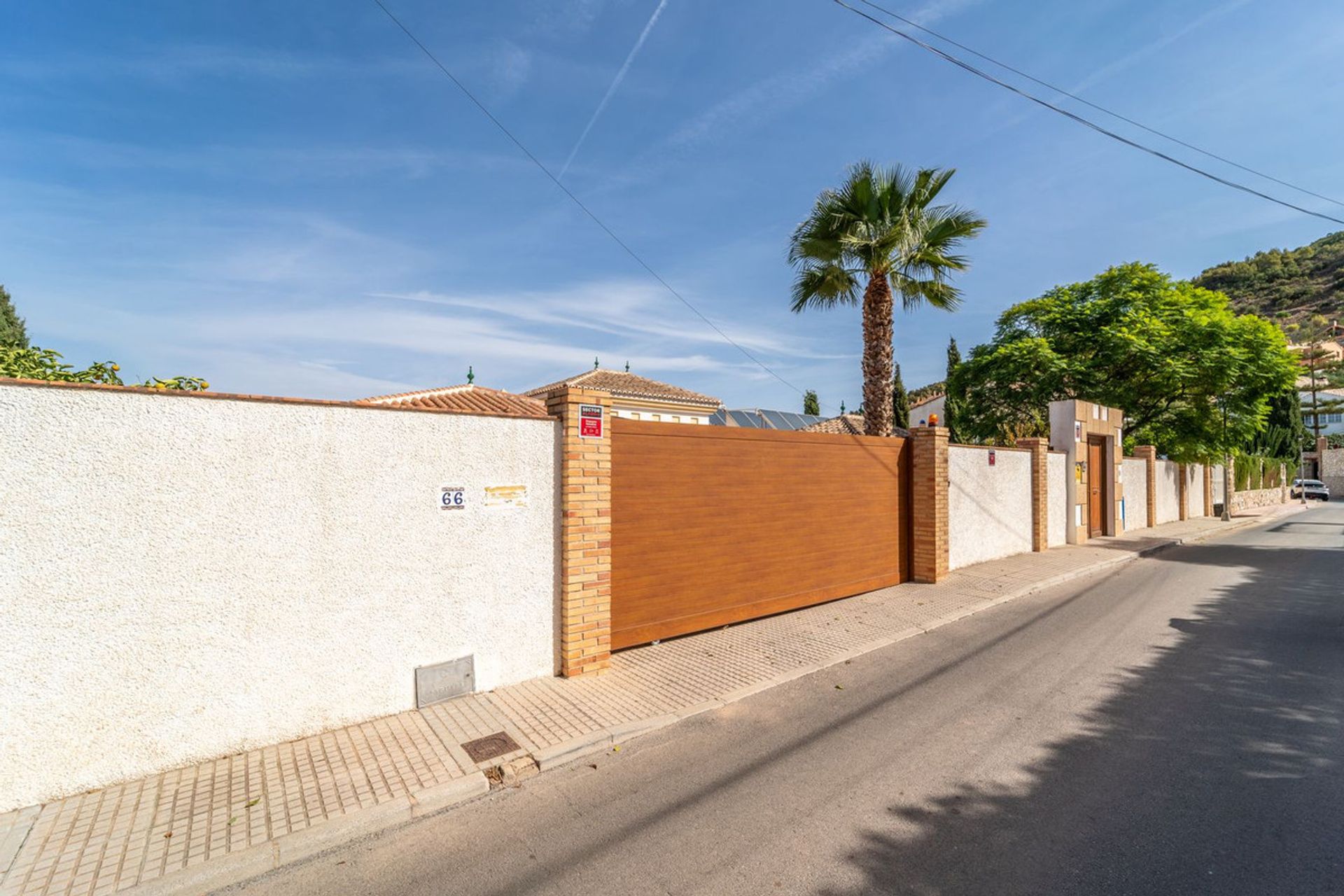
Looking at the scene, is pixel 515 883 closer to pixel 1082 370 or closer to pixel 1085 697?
pixel 1085 697

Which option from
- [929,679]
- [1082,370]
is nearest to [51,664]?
[929,679]

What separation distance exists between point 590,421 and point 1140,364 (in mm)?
19440

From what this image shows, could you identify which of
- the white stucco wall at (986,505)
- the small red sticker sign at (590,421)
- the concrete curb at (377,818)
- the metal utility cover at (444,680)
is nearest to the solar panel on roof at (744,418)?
the white stucco wall at (986,505)

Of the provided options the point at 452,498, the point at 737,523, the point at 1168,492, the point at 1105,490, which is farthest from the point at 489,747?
the point at 1168,492

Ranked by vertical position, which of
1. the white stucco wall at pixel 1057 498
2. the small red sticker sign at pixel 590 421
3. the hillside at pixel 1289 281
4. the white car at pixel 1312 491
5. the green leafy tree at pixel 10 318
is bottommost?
the white car at pixel 1312 491

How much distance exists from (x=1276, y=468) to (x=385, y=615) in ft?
161

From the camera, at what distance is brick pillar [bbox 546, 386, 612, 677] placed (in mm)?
5234

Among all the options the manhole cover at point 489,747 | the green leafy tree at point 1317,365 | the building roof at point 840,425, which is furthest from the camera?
the green leafy tree at point 1317,365

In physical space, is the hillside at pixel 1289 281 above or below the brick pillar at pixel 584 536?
above

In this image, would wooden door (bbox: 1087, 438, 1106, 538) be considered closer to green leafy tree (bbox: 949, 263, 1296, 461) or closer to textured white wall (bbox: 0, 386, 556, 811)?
green leafy tree (bbox: 949, 263, 1296, 461)

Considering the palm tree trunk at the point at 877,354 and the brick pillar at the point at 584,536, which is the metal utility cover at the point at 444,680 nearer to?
the brick pillar at the point at 584,536

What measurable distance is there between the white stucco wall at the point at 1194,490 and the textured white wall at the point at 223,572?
28086 millimetres

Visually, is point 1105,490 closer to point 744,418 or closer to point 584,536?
point 744,418

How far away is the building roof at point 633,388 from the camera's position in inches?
886
